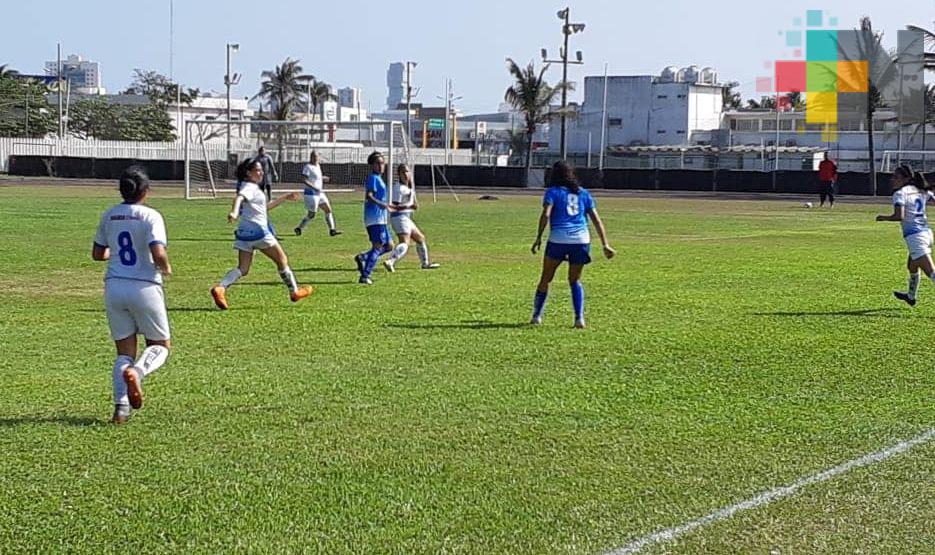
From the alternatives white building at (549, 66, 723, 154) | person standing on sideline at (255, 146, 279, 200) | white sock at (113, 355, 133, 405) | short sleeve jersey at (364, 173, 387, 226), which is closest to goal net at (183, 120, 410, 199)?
person standing on sideline at (255, 146, 279, 200)

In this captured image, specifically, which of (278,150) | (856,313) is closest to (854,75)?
(278,150)

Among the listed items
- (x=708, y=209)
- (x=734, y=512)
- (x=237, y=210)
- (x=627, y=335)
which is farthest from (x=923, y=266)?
(x=708, y=209)

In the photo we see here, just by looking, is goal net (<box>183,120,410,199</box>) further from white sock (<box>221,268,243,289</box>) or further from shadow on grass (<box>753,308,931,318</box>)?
shadow on grass (<box>753,308,931,318</box>)

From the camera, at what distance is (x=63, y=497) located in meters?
6.63

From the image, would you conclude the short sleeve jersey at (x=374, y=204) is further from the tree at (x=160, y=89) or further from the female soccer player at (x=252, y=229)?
the tree at (x=160, y=89)

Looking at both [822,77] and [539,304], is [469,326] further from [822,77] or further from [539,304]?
[822,77]

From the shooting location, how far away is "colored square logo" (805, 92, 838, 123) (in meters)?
88.0

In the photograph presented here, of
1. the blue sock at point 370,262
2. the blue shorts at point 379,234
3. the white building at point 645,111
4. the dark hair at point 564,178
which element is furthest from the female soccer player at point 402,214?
the white building at point 645,111

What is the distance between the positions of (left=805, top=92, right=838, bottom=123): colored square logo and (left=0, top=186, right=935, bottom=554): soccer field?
7321cm

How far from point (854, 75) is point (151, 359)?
66.2 meters

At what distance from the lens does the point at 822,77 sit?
81438mm

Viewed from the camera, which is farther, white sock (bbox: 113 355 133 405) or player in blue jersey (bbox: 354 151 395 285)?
player in blue jersey (bbox: 354 151 395 285)

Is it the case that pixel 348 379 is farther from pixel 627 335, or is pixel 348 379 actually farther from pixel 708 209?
pixel 708 209

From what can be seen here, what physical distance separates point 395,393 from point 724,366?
120 inches
